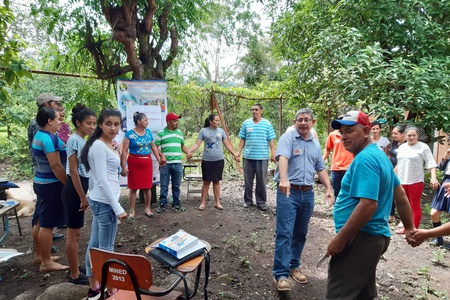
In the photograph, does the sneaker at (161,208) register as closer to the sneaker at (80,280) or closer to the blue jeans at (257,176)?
the blue jeans at (257,176)

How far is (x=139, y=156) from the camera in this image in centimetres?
487

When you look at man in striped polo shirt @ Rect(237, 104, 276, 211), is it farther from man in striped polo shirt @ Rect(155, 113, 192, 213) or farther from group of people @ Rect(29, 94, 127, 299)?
group of people @ Rect(29, 94, 127, 299)

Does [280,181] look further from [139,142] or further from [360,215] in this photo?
[139,142]

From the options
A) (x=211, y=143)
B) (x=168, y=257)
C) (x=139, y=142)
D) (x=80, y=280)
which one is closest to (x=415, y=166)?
(x=211, y=143)

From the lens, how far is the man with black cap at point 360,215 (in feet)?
6.54

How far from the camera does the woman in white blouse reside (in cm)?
455

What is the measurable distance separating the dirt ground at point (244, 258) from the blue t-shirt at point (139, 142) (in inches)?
44.3

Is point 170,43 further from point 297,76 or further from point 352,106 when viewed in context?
point 352,106

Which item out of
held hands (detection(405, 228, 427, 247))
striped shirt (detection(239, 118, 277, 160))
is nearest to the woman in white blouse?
striped shirt (detection(239, 118, 277, 160))

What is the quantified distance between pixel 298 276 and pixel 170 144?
3.03 metres

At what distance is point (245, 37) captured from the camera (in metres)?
21.6

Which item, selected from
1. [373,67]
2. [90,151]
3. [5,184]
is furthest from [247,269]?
[373,67]

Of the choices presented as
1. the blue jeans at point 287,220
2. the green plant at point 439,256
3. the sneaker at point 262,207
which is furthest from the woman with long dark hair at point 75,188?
the green plant at point 439,256

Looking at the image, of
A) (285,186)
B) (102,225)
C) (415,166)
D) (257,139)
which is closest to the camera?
(102,225)
